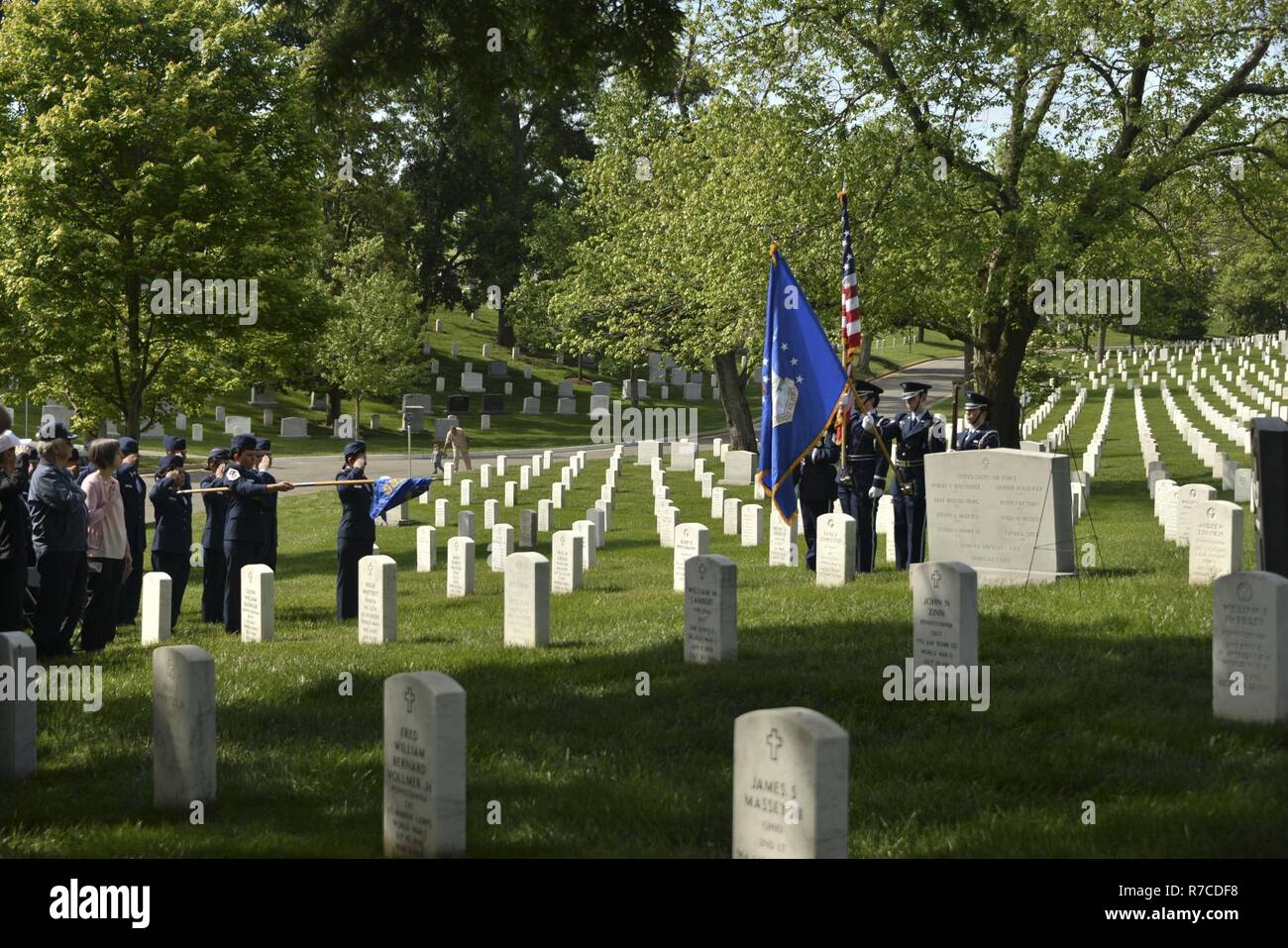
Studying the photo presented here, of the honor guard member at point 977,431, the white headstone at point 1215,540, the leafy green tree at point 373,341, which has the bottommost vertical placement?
the white headstone at point 1215,540

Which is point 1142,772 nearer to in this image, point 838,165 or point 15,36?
point 838,165

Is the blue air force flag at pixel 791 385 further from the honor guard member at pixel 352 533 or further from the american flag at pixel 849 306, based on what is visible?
the honor guard member at pixel 352 533

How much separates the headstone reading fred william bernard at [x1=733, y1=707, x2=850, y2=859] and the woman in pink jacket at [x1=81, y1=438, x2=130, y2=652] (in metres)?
8.76

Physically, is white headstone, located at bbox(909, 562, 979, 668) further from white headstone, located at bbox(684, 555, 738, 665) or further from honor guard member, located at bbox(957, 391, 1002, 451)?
honor guard member, located at bbox(957, 391, 1002, 451)

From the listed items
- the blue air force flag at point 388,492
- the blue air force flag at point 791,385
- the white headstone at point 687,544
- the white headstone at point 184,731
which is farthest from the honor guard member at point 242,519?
the white headstone at point 184,731

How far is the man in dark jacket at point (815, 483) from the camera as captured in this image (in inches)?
619

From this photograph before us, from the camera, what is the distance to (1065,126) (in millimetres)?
24531

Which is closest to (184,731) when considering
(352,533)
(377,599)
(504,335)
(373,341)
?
(377,599)

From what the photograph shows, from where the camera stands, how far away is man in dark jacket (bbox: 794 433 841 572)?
1573cm

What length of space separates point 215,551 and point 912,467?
7794 mm

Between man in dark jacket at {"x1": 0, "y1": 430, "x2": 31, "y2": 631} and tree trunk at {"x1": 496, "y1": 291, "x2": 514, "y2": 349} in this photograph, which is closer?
man in dark jacket at {"x1": 0, "y1": 430, "x2": 31, "y2": 631}

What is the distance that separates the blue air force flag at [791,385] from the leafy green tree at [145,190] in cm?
1300

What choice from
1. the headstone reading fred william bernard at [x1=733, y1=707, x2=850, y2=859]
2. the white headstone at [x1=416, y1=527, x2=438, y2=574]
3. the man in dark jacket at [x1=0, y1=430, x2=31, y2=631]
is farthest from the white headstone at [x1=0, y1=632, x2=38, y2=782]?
the white headstone at [x1=416, y1=527, x2=438, y2=574]

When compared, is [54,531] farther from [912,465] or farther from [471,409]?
[471,409]
